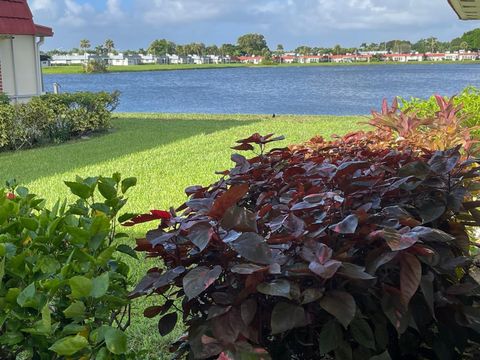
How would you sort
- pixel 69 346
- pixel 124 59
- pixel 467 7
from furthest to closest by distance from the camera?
pixel 124 59 → pixel 467 7 → pixel 69 346

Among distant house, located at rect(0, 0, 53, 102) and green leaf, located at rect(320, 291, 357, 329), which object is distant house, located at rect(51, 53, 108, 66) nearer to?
distant house, located at rect(0, 0, 53, 102)

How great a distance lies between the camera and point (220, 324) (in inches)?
52.0

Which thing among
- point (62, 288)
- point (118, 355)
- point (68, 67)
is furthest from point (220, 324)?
point (68, 67)

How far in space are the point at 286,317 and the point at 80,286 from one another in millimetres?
472

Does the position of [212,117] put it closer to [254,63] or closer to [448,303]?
[448,303]

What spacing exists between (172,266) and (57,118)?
423 inches

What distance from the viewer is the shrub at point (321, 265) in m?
1.31

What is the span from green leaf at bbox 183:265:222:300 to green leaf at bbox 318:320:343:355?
12.1 inches

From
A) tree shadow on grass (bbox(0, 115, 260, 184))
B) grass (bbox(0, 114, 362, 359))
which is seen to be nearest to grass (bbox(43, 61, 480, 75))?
tree shadow on grass (bbox(0, 115, 260, 184))

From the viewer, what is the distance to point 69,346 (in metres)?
1.23

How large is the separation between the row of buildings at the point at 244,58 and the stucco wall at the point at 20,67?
54307mm

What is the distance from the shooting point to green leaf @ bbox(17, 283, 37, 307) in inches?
51.4

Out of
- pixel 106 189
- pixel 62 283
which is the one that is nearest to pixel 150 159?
pixel 106 189

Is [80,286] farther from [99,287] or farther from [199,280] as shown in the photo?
[199,280]
